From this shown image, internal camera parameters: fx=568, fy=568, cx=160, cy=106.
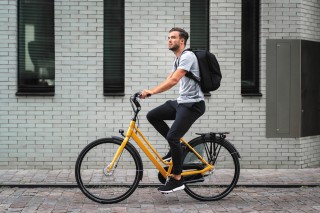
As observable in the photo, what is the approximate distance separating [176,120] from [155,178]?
2.15 metres

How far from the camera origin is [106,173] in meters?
6.87

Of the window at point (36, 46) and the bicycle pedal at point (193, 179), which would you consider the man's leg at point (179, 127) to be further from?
the window at point (36, 46)

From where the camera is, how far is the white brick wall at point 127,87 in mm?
9461

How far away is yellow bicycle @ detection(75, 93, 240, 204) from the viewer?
664 cm

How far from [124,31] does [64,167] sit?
250 centimetres

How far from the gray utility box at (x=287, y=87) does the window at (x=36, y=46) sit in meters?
3.74

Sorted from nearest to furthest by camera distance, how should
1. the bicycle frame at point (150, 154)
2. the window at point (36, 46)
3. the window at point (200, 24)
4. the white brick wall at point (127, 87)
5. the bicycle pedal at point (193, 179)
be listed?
the bicycle frame at point (150, 154), the bicycle pedal at point (193, 179), the white brick wall at point (127, 87), the window at point (36, 46), the window at point (200, 24)

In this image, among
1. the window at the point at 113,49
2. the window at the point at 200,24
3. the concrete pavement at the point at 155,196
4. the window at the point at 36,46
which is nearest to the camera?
the concrete pavement at the point at 155,196

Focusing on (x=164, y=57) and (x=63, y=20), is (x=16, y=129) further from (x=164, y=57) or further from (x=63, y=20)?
(x=164, y=57)

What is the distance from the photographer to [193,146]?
693 centimetres

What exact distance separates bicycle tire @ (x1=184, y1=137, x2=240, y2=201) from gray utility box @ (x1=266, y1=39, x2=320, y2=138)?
286cm

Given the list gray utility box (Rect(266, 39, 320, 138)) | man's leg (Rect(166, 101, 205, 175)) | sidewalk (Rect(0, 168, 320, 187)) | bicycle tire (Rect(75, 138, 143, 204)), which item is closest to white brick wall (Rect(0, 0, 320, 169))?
gray utility box (Rect(266, 39, 320, 138))

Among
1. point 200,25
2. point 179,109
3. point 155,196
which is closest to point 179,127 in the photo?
point 179,109

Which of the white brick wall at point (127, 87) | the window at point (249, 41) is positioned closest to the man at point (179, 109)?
the white brick wall at point (127, 87)
